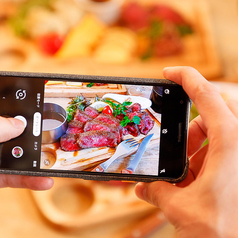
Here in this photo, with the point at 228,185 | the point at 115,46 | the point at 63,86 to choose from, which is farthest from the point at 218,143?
the point at 115,46

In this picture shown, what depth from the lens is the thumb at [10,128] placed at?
0.57m

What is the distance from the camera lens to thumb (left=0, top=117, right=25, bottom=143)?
574 mm

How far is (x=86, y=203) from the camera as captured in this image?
0.98 metres

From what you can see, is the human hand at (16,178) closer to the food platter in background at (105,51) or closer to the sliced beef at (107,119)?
the sliced beef at (107,119)

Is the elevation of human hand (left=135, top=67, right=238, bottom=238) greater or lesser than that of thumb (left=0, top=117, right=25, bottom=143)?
lesser

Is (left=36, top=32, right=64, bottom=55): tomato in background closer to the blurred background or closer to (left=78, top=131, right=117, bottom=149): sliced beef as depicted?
the blurred background

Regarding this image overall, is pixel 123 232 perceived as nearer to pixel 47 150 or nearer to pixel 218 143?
pixel 47 150

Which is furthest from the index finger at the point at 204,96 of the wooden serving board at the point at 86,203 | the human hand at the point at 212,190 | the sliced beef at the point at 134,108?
the wooden serving board at the point at 86,203

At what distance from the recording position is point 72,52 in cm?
121

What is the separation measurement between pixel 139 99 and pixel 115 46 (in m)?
0.66

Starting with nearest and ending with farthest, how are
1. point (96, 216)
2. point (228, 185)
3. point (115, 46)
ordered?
1. point (228, 185)
2. point (96, 216)
3. point (115, 46)

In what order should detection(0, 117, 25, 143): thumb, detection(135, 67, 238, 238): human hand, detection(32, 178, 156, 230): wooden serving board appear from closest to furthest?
1. detection(135, 67, 238, 238): human hand
2. detection(0, 117, 25, 143): thumb
3. detection(32, 178, 156, 230): wooden serving board

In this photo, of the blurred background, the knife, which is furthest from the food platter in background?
the knife

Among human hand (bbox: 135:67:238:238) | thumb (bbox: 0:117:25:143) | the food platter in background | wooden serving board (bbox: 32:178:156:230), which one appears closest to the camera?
human hand (bbox: 135:67:238:238)
